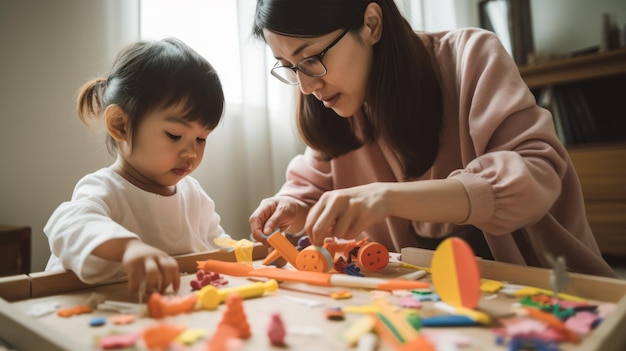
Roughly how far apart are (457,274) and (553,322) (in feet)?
0.34

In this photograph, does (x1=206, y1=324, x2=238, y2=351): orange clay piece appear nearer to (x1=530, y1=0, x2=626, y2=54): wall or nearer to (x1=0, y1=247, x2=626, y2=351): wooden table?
(x1=0, y1=247, x2=626, y2=351): wooden table

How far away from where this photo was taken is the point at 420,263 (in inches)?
30.0

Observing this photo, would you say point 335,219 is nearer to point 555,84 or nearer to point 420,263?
point 420,263

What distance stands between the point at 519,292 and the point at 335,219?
23 centimetres

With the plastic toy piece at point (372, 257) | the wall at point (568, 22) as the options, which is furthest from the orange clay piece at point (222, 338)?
the wall at point (568, 22)

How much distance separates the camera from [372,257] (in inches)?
28.6

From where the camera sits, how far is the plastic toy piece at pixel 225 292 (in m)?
0.54

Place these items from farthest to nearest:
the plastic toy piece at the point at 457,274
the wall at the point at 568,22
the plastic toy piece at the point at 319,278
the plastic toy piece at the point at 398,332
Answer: the wall at the point at 568,22, the plastic toy piece at the point at 319,278, the plastic toy piece at the point at 457,274, the plastic toy piece at the point at 398,332

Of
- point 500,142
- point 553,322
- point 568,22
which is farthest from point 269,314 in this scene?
point 568,22

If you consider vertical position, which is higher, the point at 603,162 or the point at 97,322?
the point at 603,162

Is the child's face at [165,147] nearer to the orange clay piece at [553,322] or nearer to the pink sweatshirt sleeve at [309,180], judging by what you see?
the pink sweatshirt sleeve at [309,180]

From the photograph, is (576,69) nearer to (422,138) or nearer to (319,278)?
(422,138)

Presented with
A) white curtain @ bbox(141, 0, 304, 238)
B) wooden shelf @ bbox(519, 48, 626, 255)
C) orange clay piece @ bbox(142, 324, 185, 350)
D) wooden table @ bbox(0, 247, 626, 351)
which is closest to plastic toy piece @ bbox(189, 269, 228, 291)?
wooden table @ bbox(0, 247, 626, 351)

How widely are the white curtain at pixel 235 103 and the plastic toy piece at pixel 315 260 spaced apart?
2.75 feet
